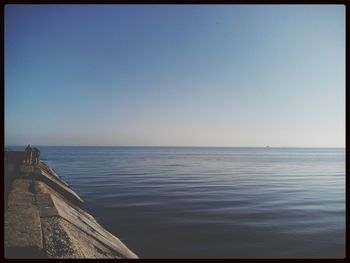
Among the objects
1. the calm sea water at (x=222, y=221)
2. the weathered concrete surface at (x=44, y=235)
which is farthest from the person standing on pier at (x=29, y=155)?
the weathered concrete surface at (x=44, y=235)

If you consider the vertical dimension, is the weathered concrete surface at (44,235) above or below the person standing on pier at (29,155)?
below

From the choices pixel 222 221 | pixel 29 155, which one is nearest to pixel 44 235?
pixel 222 221

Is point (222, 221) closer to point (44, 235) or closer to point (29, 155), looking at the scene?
point (44, 235)

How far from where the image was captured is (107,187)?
23.4 meters

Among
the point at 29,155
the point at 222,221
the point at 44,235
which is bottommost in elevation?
the point at 222,221

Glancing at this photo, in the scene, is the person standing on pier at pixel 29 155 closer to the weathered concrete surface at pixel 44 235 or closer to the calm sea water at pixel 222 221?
the calm sea water at pixel 222 221

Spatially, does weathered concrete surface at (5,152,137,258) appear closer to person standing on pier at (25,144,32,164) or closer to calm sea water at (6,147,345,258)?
calm sea water at (6,147,345,258)

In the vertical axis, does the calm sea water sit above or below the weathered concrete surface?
below

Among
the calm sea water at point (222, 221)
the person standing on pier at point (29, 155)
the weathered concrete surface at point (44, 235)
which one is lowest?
the calm sea water at point (222, 221)

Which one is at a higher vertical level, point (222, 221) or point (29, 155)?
point (29, 155)

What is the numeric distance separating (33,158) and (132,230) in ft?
42.5

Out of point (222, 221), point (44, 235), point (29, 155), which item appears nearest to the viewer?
point (44, 235)

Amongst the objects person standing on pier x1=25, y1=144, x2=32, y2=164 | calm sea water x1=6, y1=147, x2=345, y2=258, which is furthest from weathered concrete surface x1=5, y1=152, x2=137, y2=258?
person standing on pier x1=25, y1=144, x2=32, y2=164
